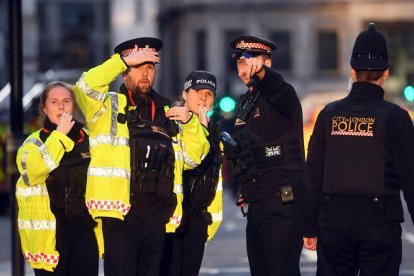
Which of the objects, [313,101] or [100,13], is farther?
[100,13]

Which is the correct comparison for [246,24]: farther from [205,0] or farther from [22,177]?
[22,177]

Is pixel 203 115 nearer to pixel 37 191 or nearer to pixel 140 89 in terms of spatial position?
pixel 140 89

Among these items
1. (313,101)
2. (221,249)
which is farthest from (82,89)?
(313,101)

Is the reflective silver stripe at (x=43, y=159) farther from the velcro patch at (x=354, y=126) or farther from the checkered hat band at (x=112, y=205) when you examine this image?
the velcro patch at (x=354, y=126)

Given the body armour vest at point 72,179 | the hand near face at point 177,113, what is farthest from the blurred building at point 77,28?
the hand near face at point 177,113

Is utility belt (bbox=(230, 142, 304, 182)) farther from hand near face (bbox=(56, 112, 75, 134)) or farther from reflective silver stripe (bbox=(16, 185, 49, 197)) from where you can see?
reflective silver stripe (bbox=(16, 185, 49, 197))

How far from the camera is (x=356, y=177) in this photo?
27.3 feet

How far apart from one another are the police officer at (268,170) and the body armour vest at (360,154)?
1.19 metres

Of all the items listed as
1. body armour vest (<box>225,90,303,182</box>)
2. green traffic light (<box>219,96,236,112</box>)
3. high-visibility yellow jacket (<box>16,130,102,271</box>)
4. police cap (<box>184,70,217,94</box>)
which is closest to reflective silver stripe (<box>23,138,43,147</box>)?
high-visibility yellow jacket (<box>16,130,102,271</box>)

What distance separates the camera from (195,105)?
→ 1048cm

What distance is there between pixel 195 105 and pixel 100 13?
349ft

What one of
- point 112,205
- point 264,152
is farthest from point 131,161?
point 264,152

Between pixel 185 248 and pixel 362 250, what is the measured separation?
2231 mm

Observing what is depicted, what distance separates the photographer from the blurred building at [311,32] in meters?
69.2
